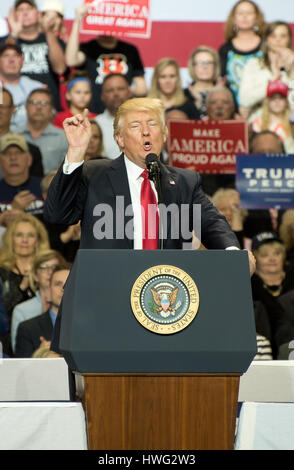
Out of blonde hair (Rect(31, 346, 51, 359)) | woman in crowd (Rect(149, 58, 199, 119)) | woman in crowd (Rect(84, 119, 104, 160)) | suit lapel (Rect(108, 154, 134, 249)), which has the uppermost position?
woman in crowd (Rect(149, 58, 199, 119))

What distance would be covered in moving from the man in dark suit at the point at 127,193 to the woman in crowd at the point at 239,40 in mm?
3392

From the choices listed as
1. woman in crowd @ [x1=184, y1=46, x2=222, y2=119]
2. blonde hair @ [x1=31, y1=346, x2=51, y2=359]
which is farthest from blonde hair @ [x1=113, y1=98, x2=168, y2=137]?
woman in crowd @ [x1=184, y1=46, x2=222, y2=119]

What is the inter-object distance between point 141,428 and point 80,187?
0.89 meters

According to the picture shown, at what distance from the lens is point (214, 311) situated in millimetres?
2109

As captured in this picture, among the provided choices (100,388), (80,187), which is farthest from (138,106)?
(100,388)

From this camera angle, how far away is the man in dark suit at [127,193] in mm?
2463

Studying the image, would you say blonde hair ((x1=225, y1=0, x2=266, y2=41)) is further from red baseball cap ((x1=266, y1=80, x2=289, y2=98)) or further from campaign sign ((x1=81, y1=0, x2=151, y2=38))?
campaign sign ((x1=81, y1=0, x2=151, y2=38))

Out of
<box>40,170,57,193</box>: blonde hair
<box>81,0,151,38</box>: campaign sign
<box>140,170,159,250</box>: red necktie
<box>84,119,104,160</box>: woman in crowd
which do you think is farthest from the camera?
<box>81,0,151,38</box>: campaign sign

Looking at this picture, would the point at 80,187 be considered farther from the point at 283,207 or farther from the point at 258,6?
the point at 258,6

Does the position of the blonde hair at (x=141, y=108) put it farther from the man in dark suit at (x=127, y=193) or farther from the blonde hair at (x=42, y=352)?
the blonde hair at (x=42, y=352)

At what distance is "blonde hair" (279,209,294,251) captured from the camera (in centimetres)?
554

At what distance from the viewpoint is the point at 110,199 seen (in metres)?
2.55

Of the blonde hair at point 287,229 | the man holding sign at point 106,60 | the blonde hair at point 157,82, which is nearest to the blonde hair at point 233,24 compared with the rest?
the blonde hair at point 157,82

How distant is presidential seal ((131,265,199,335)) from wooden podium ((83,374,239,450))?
0.15 meters
